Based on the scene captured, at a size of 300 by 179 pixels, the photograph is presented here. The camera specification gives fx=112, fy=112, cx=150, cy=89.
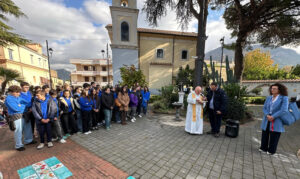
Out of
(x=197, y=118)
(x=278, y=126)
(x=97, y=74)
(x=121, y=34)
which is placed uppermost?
(x=121, y=34)

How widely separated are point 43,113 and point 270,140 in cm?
655

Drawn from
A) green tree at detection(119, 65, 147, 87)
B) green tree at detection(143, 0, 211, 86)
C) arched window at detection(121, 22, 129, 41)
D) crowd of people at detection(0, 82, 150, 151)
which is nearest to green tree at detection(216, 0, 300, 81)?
green tree at detection(143, 0, 211, 86)

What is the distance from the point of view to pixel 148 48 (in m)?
16.8

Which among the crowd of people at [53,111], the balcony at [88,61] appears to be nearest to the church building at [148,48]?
the crowd of people at [53,111]

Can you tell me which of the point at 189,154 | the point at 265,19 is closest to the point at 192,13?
the point at 265,19

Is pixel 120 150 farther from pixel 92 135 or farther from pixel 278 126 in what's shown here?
pixel 278 126

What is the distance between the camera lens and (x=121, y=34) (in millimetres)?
14266

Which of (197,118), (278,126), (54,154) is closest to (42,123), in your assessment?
(54,154)

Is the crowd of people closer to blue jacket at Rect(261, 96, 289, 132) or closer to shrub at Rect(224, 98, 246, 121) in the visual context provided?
blue jacket at Rect(261, 96, 289, 132)

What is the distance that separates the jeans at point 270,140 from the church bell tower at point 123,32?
1334cm

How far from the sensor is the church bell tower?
13641mm

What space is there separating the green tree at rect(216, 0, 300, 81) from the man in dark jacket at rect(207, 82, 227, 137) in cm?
673

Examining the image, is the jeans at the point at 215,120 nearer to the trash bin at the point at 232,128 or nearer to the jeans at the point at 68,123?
the trash bin at the point at 232,128

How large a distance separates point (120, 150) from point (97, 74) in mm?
Result: 32127
